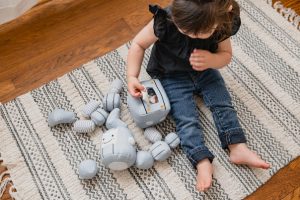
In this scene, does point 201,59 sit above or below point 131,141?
above

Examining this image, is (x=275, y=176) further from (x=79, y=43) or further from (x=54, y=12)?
(x=54, y=12)

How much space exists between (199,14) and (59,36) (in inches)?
24.0

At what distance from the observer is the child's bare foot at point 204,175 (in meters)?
0.97

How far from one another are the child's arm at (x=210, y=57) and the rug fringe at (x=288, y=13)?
0.37 metres

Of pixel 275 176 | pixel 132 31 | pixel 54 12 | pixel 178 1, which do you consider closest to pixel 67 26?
pixel 54 12

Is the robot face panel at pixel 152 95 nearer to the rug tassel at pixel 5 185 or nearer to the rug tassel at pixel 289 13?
the rug tassel at pixel 5 185

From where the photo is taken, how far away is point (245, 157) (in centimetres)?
101

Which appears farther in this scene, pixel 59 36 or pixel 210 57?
pixel 59 36

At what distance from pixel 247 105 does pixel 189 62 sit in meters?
0.23

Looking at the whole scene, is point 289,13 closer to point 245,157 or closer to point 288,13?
point 288,13

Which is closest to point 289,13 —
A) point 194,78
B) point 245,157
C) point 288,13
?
point 288,13

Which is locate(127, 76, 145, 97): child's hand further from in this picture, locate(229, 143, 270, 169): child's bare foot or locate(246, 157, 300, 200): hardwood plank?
locate(246, 157, 300, 200): hardwood plank

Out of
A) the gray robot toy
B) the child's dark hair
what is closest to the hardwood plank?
the gray robot toy

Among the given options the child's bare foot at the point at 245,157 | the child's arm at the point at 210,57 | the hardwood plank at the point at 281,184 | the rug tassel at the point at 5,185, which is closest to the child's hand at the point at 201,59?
the child's arm at the point at 210,57
